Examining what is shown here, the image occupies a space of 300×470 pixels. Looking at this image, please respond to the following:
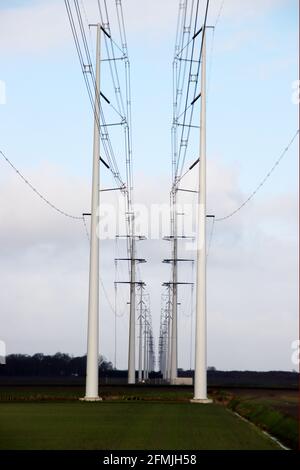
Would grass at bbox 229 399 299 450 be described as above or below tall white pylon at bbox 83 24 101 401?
below

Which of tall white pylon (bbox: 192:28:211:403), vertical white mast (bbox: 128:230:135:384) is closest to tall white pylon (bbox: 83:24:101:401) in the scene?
tall white pylon (bbox: 192:28:211:403)

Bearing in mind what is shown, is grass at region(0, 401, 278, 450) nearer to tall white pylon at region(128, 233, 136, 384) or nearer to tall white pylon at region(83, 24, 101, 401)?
tall white pylon at region(83, 24, 101, 401)

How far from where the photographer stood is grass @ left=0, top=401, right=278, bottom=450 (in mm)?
30391

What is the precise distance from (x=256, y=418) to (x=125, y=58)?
30.6 metres

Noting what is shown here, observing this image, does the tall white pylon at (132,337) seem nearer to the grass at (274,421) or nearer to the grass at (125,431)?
the grass at (274,421)

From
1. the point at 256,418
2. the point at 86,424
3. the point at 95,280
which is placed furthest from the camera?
the point at 95,280

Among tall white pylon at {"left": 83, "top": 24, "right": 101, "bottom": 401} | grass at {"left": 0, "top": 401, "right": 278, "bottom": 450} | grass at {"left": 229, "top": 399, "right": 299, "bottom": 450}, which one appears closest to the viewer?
grass at {"left": 0, "top": 401, "right": 278, "bottom": 450}

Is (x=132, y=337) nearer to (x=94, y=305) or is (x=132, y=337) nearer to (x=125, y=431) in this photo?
(x=94, y=305)

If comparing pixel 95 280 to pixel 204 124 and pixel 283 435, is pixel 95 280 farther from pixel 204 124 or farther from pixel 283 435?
pixel 283 435

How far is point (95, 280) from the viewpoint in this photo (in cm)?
6438

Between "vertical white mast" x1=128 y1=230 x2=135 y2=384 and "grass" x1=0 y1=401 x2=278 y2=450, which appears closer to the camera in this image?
"grass" x1=0 y1=401 x2=278 y2=450

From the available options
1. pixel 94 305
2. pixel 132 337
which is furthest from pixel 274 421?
pixel 132 337

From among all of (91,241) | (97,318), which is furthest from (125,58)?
A: (97,318)

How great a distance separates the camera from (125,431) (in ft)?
119
